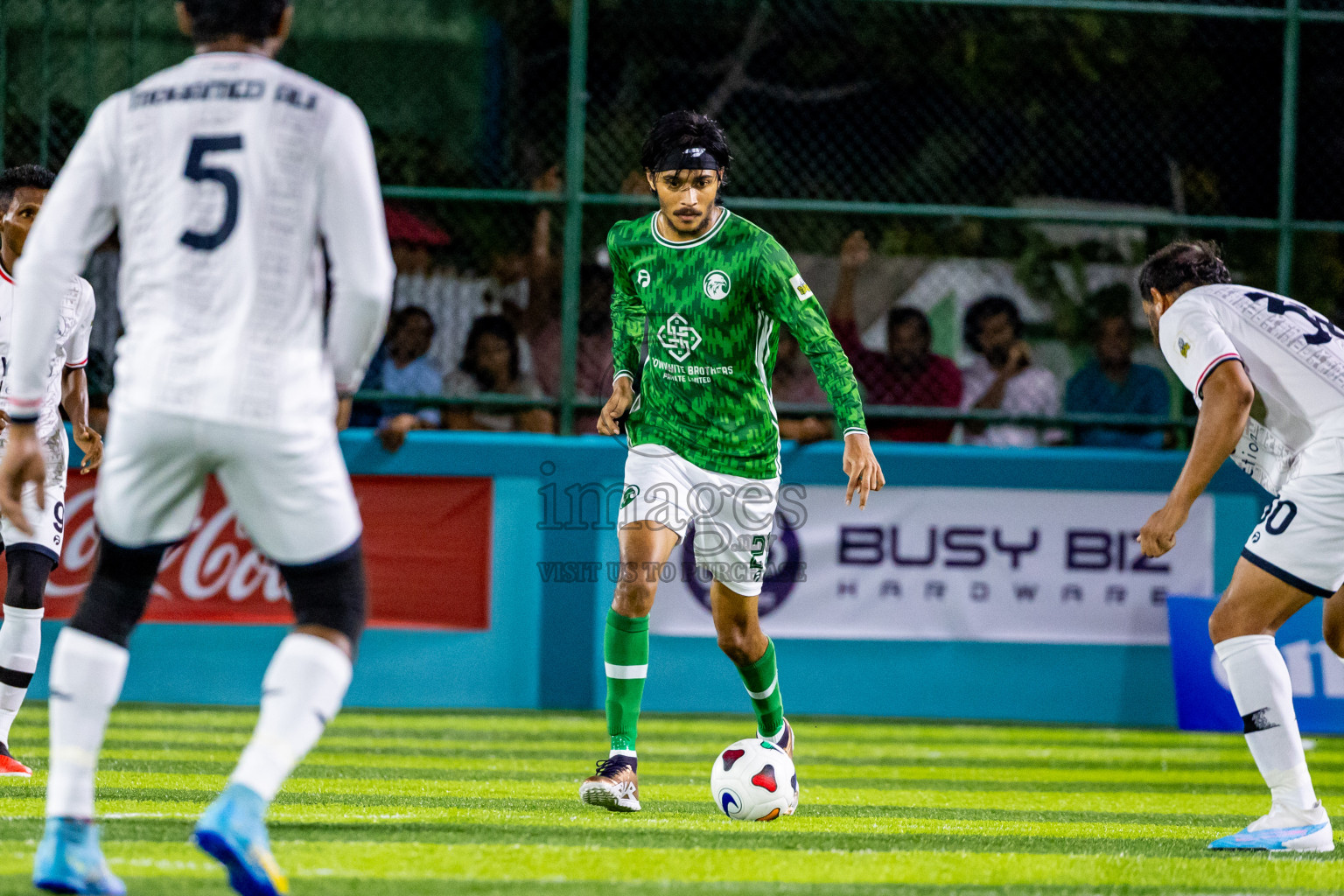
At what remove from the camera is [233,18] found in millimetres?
3545

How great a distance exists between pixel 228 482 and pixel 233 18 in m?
0.99

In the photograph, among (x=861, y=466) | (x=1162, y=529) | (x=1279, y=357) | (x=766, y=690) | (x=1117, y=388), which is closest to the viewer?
(x=1162, y=529)

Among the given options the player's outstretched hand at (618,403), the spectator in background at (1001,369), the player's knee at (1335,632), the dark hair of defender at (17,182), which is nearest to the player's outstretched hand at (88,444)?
the dark hair of defender at (17,182)

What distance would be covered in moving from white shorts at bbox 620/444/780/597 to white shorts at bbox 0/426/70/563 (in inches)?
84.8

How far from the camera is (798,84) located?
10828mm

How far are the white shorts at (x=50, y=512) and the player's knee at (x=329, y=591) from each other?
9.70 feet

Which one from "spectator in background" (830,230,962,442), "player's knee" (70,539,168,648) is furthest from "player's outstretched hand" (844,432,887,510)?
"spectator in background" (830,230,962,442)

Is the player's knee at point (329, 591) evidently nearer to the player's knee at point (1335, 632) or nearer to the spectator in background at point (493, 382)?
the player's knee at point (1335, 632)

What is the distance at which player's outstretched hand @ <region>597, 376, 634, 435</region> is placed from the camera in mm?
5953

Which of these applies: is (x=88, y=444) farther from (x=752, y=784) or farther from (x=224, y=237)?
(x=224, y=237)

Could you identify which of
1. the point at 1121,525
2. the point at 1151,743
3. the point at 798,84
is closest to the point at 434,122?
the point at 798,84

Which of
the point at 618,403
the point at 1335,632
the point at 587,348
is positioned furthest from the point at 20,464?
the point at 587,348

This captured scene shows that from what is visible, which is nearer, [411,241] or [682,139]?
[682,139]

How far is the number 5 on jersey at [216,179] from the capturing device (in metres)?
3.45
